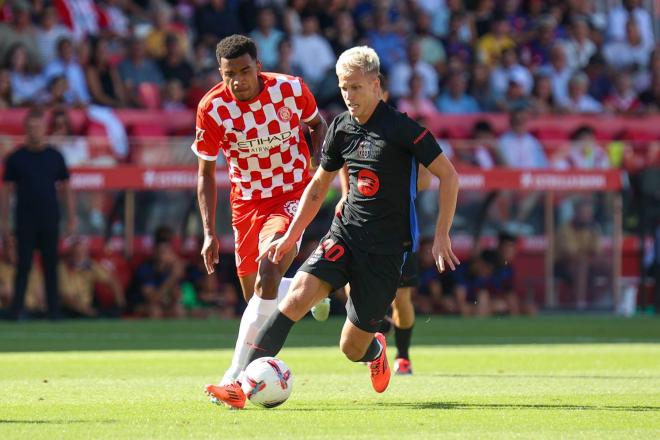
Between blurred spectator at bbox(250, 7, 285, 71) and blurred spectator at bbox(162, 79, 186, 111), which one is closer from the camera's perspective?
blurred spectator at bbox(162, 79, 186, 111)

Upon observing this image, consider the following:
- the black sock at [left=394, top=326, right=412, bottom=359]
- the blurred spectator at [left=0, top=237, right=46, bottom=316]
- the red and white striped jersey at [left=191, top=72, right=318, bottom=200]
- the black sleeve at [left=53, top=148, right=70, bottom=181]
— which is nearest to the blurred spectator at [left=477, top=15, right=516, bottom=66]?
the black sleeve at [left=53, top=148, right=70, bottom=181]

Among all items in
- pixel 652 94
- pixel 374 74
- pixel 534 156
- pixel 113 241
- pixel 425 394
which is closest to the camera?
pixel 374 74

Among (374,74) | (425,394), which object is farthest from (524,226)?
(374,74)

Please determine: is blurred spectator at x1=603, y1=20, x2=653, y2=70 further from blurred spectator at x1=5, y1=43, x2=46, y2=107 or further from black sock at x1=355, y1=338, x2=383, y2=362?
black sock at x1=355, y1=338, x2=383, y2=362

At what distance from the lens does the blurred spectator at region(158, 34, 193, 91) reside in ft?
67.5

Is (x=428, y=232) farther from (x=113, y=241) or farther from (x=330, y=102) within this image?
(x=113, y=241)

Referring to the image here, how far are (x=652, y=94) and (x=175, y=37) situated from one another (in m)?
8.56

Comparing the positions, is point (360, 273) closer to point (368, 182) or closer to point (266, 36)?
point (368, 182)

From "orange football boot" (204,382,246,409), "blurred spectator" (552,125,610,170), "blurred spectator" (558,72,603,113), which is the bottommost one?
"blurred spectator" (552,125,610,170)

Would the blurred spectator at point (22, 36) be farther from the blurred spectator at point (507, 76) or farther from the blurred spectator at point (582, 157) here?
the blurred spectator at point (582, 157)

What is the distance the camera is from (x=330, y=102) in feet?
65.5

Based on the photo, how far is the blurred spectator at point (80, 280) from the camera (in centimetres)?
1847

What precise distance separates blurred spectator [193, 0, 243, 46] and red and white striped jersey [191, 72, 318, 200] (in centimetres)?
1224

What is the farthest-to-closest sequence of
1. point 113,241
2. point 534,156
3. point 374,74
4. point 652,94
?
point 652,94, point 534,156, point 113,241, point 374,74
